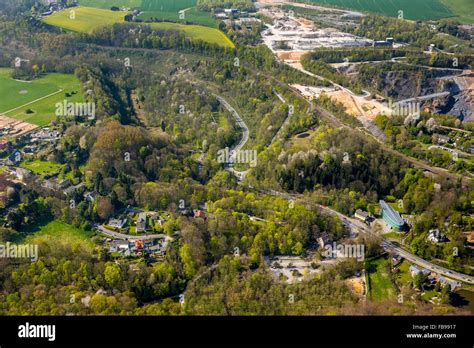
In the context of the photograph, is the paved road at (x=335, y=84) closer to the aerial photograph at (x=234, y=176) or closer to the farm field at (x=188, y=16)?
the aerial photograph at (x=234, y=176)

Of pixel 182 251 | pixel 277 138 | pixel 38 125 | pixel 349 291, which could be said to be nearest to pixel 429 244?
pixel 349 291

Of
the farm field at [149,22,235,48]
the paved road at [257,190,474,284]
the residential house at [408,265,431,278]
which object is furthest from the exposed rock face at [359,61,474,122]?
the residential house at [408,265,431,278]

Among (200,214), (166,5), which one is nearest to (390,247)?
(200,214)

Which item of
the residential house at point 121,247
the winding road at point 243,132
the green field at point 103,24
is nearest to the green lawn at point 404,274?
the winding road at point 243,132

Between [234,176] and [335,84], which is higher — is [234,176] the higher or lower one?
the lower one

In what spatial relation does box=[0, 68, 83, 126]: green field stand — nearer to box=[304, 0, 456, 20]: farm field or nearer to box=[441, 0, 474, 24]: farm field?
box=[304, 0, 456, 20]: farm field

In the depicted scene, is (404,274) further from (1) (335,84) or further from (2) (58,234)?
(1) (335,84)
